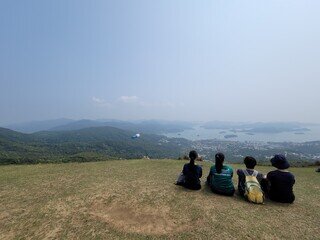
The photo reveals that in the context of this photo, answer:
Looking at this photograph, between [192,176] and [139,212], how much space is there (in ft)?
10.0

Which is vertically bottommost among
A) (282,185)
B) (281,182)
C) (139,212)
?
(139,212)

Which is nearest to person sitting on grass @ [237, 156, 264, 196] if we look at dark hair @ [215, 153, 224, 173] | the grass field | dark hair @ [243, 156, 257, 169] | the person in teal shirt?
dark hair @ [243, 156, 257, 169]

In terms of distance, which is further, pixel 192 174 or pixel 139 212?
pixel 192 174

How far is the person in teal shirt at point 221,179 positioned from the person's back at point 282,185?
4.95 feet

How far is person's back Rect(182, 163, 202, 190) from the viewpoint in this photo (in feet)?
34.2

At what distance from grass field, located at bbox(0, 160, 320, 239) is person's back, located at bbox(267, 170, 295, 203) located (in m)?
0.34

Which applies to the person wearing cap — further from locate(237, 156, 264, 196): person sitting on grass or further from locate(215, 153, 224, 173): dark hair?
locate(215, 153, 224, 173): dark hair

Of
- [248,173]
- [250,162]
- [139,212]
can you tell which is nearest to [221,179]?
[248,173]

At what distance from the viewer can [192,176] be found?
10516 millimetres

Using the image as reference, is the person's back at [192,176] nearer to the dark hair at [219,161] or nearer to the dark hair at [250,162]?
the dark hair at [219,161]

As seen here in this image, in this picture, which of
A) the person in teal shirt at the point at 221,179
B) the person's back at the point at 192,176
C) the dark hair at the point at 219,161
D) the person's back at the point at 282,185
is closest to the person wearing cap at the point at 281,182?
the person's back at the point at 282,185

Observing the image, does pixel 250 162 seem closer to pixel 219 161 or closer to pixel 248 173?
pixel 248 173

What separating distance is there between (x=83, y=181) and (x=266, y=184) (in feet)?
26.9

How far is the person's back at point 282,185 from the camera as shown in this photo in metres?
9.20
